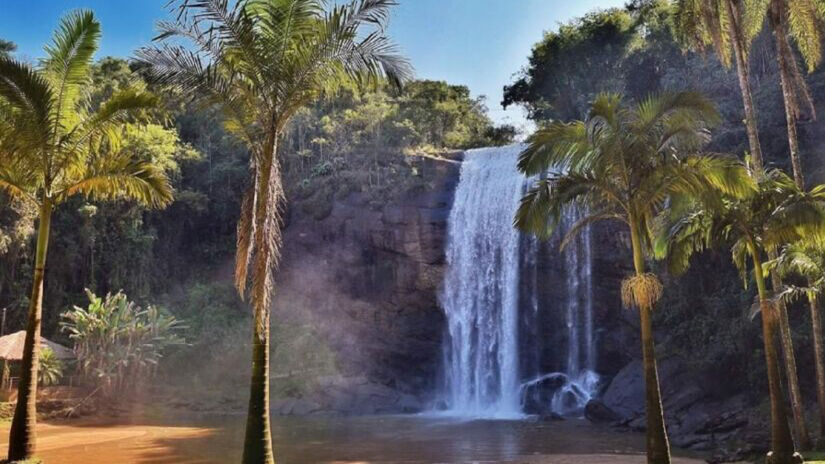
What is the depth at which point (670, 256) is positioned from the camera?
49.2 feet

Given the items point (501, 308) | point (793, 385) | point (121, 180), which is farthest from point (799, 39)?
point (501, 308)

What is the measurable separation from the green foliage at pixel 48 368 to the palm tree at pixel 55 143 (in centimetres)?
1732

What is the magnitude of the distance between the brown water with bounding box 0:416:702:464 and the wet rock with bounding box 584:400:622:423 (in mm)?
630

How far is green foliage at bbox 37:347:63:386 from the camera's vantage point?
27.9 m

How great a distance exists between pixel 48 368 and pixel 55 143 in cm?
1915

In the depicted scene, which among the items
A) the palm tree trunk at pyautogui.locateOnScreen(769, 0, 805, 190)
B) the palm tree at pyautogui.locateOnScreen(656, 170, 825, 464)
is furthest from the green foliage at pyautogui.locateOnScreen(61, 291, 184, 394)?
the palm tree trunk at pyautogui.locateOnScreen(769, 0, 805, 190)

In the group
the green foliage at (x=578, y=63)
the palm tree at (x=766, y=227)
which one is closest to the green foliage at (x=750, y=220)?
the palm tree at (x=766, y=227)

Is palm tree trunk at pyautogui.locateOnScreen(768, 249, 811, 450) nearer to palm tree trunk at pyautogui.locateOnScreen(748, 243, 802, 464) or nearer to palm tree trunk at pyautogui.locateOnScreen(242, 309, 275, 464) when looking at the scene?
palm tree trunk at pyautogui.locateOnScreen(748, 243, 802, 464)

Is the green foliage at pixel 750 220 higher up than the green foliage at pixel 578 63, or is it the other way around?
the green foliage at pixel 578 63

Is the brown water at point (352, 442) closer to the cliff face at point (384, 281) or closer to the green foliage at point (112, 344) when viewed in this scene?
the green foliage at point (112, 344)

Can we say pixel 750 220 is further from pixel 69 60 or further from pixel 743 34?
pixel 69 60

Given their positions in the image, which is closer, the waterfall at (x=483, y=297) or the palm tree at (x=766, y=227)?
the palm tree at (x=766, y=227)

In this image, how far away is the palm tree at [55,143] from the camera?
471 inches

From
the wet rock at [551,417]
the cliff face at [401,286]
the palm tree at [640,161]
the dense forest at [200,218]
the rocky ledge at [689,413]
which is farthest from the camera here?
the dense forest at [200,218]
